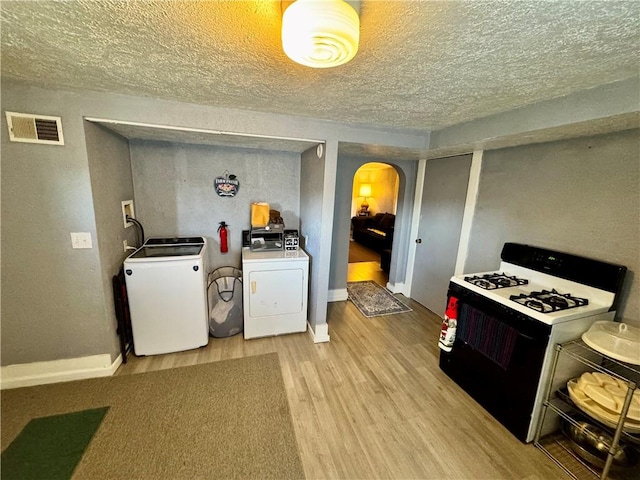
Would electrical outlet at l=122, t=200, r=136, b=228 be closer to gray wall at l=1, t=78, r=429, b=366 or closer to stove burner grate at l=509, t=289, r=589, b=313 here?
gray wall at l=1, t=78, r=429, b=366

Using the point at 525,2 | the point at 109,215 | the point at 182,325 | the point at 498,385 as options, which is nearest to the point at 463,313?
the point at 498,385

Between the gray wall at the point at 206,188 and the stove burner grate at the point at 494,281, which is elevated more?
the gray wall at the point at 206,188

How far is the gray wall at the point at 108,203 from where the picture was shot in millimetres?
1956

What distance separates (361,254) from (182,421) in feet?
16.9

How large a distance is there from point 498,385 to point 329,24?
7.87 ft

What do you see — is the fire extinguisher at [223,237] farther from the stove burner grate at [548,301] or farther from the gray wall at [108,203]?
the stove burner grate at [548,301]

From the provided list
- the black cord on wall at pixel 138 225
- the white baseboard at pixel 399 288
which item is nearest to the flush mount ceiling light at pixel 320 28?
the black cord on wall at pixel 138 225

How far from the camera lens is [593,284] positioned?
69.7 inches

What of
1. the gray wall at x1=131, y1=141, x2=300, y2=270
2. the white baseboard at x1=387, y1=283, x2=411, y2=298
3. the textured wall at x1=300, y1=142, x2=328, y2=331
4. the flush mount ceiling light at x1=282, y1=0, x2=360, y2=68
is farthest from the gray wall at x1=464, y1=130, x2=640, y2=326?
the gray wall at x1=131, y1=141, x2=300, y2=270

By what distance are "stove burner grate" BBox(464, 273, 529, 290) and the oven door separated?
13 cm

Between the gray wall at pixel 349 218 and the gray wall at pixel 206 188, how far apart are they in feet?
2.12

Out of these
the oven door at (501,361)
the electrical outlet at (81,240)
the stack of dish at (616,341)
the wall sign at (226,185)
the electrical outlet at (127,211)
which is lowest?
the oven door at (501,361)

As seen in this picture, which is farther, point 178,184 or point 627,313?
point 178,184

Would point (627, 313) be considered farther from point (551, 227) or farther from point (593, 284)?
point (551, 227)
